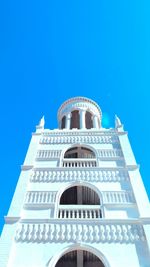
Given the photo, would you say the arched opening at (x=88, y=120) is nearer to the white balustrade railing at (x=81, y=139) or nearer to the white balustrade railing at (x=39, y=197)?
the white balustrade railing at (x=81, y=139)

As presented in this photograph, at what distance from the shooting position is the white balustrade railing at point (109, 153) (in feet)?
49.5

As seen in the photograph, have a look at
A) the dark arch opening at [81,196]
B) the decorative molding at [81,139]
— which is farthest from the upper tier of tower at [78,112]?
the dark arch opening at [81,196]

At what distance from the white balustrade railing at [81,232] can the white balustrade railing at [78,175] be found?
108 inches

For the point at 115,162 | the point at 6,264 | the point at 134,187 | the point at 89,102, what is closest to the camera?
the point at 6,264

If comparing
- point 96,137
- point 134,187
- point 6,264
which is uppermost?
point 96,137

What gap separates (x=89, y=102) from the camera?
72.9ft

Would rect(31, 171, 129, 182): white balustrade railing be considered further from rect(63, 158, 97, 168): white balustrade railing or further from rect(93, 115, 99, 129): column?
rect(93, 115, 99, 129): column

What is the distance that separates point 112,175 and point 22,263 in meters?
5.90

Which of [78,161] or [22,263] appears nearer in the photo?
[22,263]

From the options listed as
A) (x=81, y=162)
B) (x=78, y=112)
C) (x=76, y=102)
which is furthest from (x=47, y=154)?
(x=76, y=102)

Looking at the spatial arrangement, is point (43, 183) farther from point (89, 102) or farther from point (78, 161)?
point (89, 102)

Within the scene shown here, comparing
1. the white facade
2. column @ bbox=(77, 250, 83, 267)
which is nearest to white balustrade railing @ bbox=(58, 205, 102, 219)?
the white facade

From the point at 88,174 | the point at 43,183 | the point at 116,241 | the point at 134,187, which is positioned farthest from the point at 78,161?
the point at 116,241

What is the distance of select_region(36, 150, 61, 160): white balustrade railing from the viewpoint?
15094mm
